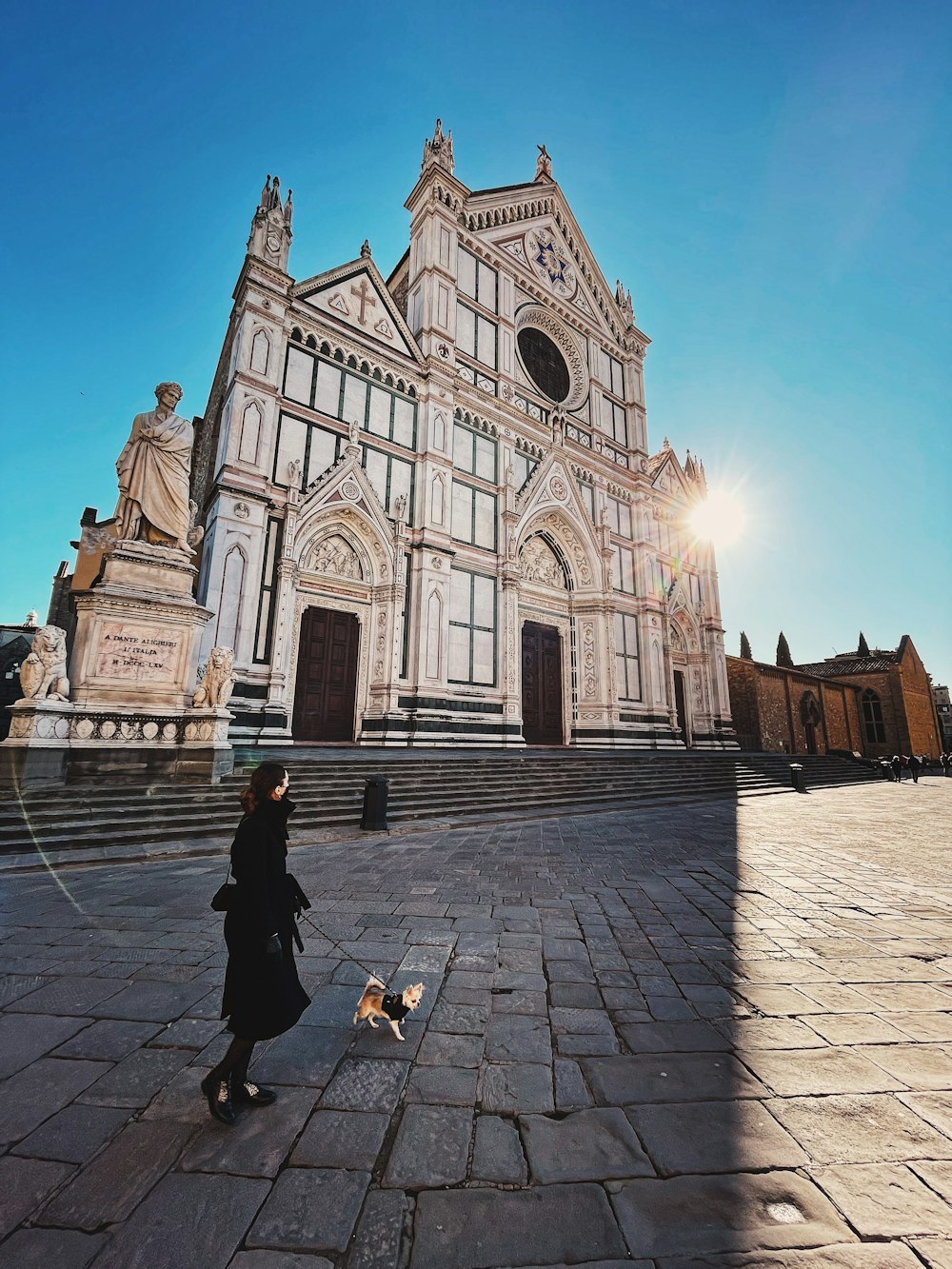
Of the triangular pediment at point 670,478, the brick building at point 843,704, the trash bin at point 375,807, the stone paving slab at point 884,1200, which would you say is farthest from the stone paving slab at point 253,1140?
the brick building at point 843,704

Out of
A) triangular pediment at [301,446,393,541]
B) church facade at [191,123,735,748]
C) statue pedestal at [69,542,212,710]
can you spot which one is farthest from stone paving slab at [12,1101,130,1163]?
triangular pediment at [301,446,393,541]

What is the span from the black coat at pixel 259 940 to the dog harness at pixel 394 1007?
0.51 m

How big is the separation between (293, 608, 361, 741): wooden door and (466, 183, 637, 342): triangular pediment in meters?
15.3

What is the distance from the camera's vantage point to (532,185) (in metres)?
21.3

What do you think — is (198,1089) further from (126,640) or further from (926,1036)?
(126,640)

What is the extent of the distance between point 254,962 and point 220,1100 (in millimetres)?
459

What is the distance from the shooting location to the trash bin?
7.98 metres

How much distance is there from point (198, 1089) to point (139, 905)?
2814mm

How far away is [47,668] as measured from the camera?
7621 mm

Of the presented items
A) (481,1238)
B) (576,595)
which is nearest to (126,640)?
(481,1238)

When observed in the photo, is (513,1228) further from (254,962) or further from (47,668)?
(47,668)

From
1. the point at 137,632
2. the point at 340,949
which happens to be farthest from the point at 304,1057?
the point at 137,632

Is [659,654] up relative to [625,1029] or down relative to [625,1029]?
up

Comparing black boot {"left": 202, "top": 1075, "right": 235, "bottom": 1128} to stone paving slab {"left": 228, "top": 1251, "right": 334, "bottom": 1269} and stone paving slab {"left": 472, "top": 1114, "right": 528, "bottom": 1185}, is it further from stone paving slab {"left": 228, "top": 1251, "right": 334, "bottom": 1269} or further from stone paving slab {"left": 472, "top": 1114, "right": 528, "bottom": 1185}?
stone paving slab {"left": 472, "top": 1114, "right": 528, "bottom": 1185}
